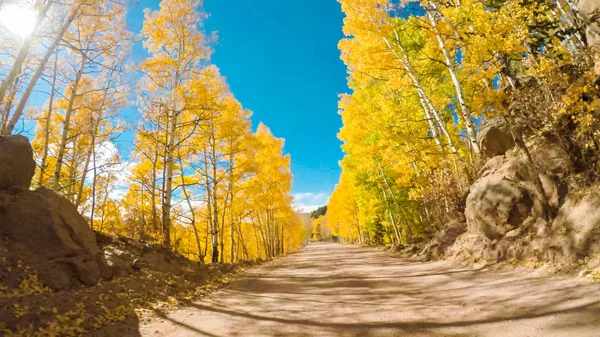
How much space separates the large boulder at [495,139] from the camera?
930 cm

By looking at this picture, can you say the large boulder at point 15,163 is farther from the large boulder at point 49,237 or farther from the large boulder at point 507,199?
the large boulder at point 507,199

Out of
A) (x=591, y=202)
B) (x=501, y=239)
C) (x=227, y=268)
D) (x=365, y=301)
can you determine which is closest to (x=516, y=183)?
(x=501, y=239)

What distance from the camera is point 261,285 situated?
7867mm

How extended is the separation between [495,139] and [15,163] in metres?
A: 12.2

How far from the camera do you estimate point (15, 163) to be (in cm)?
586

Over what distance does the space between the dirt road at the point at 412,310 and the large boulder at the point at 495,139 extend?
4.53m

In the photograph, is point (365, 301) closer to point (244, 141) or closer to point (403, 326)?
point (403, 326)

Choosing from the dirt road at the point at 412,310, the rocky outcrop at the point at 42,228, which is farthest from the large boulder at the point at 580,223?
the rocky outcrop at the point at 42,228

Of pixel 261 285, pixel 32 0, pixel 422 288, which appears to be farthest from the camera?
pixel 261 285

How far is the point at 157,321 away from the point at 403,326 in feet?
11.7

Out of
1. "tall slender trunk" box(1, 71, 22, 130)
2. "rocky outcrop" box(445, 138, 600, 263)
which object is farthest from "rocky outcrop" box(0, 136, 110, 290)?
"rocky outcrop" box(445, 138, 600, 263)

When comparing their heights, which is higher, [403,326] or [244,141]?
[244,141]

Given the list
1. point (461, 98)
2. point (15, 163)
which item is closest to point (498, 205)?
point (461, 98)

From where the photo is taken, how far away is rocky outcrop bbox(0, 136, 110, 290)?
522cm
